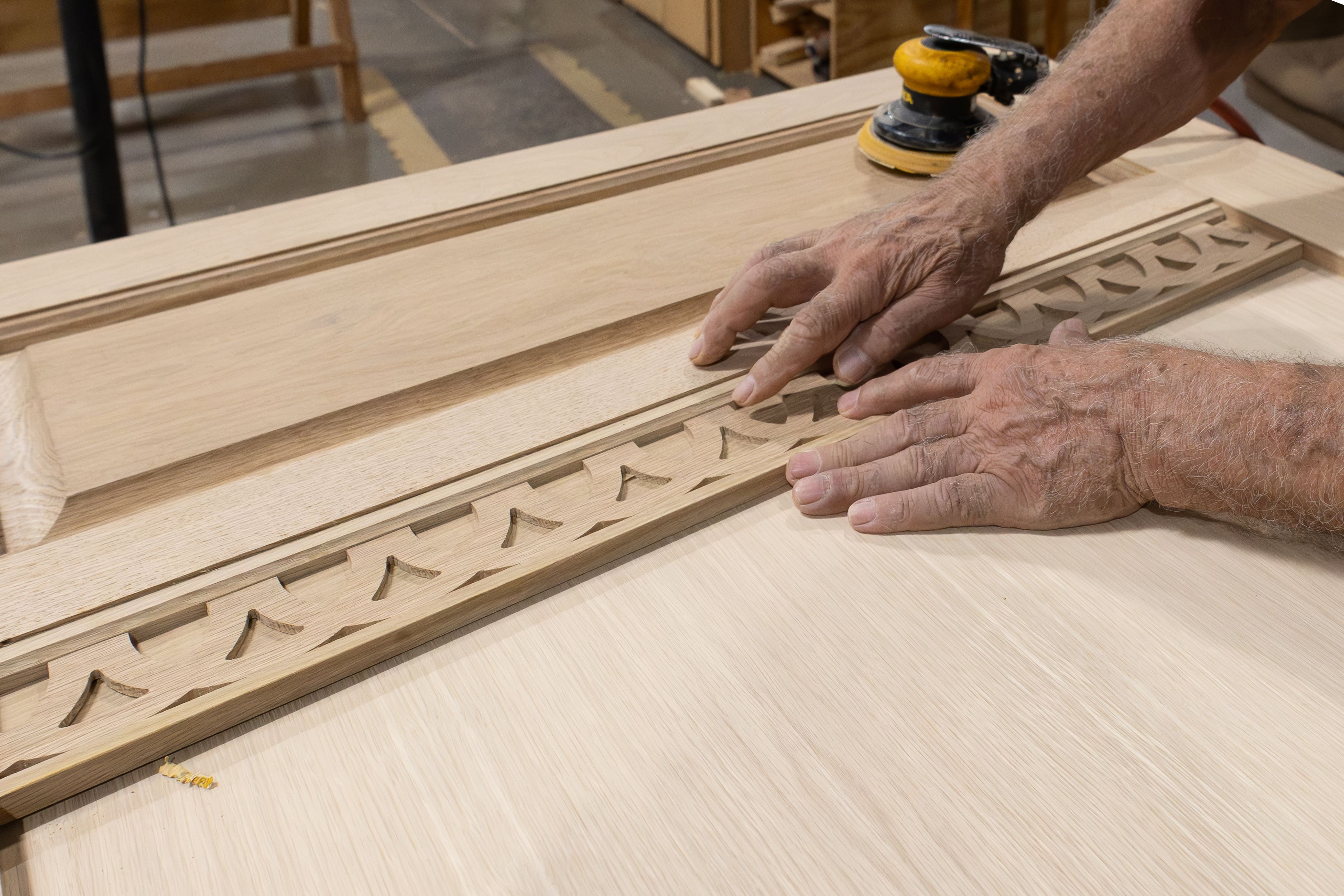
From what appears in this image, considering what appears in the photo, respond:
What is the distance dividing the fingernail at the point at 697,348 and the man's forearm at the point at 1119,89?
0.34 meters

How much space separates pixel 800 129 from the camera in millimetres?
1406

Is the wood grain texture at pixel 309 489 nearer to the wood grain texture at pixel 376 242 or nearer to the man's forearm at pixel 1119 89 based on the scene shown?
the wood grain texture at pixel 376 242

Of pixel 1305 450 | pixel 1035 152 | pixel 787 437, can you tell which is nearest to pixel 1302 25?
pixel 1035 152

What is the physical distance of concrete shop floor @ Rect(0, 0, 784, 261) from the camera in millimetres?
3027

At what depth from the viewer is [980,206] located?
101 cm

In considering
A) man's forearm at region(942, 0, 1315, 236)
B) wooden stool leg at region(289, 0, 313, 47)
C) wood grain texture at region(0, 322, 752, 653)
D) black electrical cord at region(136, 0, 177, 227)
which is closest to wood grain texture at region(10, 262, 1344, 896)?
wood grain texture at region(0, 322, 752, 653)

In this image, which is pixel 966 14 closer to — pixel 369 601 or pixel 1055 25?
pixel 1055 25

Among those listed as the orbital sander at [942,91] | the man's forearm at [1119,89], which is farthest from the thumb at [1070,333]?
the orbital sander at [942,91]

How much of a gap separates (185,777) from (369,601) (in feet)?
0.55

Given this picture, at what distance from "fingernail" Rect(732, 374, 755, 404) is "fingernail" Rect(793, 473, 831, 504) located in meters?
0.12

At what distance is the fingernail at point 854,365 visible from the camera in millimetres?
938

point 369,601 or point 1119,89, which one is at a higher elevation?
point 1119,89

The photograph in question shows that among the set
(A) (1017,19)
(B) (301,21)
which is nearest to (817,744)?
(A) (1017,19)

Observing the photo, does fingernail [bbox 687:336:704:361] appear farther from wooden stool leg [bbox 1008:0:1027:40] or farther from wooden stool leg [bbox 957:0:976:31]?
wooden stool leg [bbox 1008:0:1027:40]
